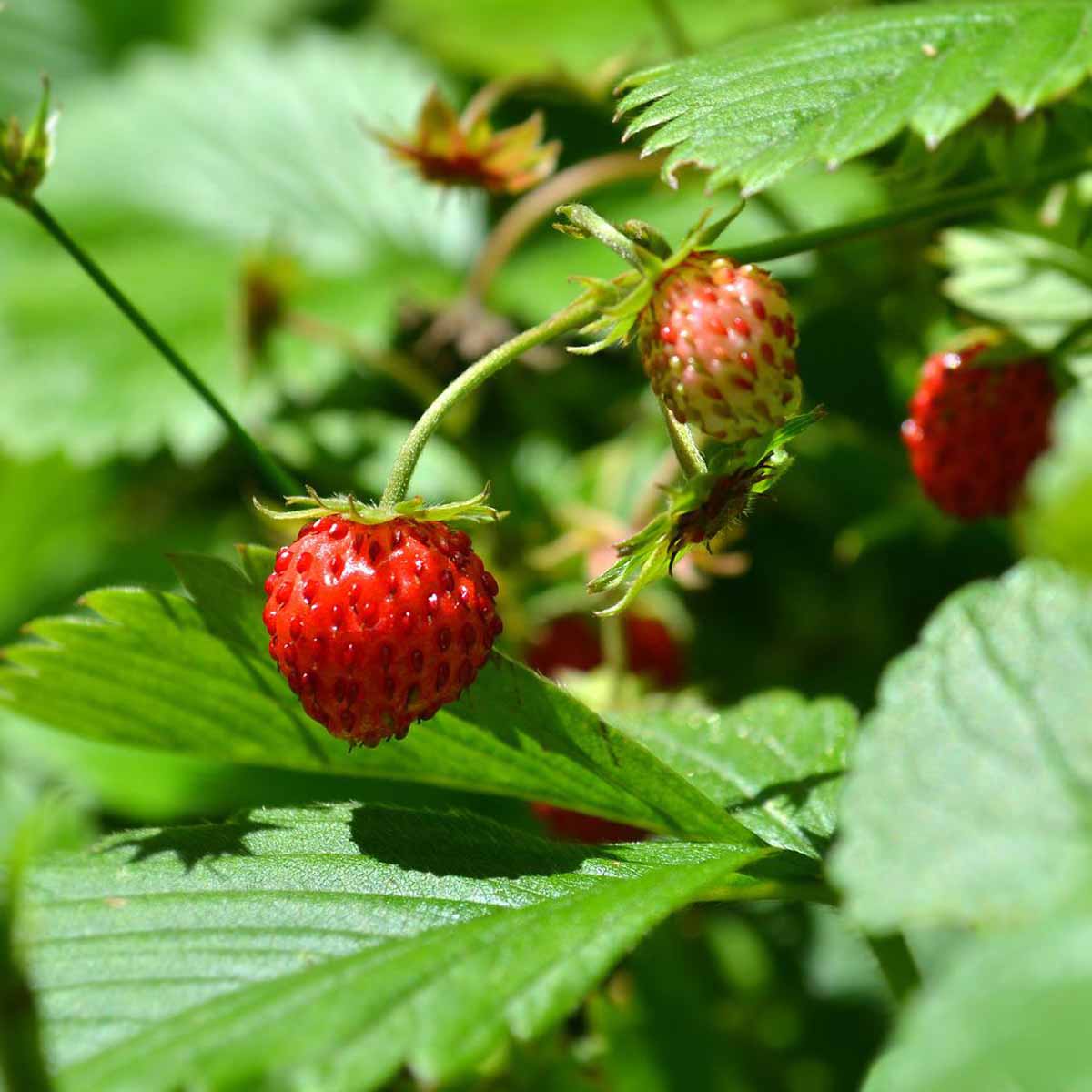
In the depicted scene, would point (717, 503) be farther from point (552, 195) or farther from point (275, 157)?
point (275, 157)

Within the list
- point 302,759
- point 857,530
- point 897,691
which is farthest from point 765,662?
point 897,691

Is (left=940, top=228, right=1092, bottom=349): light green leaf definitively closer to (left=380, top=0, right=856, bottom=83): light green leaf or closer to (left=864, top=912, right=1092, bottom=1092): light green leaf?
(left=864, top=912, right=1092, bottom=1092): light green leaf

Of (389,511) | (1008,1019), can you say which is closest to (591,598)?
(389,511)

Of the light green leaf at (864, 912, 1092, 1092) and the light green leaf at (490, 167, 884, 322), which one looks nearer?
the light green leaf at (864, 912, 1092, 1092)

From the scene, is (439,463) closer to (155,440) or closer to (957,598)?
(155,440)

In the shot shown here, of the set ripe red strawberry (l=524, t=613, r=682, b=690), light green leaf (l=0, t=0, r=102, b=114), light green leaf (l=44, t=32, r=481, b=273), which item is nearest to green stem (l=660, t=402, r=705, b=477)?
ripe red strawberry (l=524, t=613, r=682, b=690)

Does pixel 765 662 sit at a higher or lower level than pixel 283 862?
lower

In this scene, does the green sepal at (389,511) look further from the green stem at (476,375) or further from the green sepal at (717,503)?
the green sepal at (717,503)
